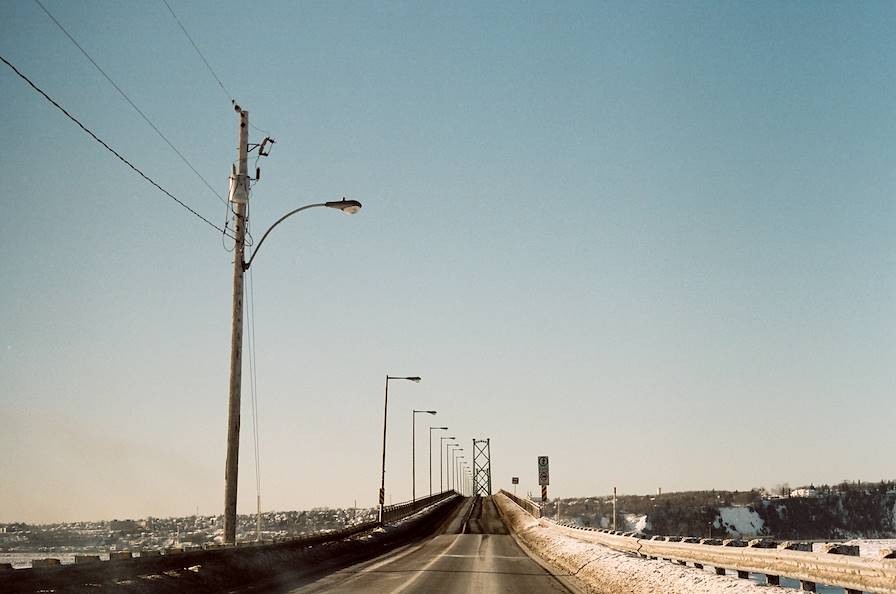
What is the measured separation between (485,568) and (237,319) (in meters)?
10.7

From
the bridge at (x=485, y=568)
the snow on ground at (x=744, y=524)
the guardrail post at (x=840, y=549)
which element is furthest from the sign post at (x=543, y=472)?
the snow on ground at (x=744, y=524)

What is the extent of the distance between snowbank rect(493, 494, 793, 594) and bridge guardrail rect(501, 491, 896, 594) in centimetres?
32

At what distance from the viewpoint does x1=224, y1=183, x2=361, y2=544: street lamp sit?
18422 mm

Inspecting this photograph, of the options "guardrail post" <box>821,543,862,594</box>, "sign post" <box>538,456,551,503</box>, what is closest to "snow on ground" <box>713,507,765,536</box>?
"sign post" <box>538,456,551,503</box>

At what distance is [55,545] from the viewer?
63.9 ft

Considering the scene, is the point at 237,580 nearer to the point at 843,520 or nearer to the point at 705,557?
the point at 705,557

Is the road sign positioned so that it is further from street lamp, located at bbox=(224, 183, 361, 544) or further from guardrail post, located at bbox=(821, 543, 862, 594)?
guardrail post, located at bbox=(821, 543, 862, 594)

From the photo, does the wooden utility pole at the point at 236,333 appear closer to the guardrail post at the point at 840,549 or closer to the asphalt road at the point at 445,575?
the asphalt road at the point at 445,575

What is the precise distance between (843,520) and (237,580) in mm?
163544

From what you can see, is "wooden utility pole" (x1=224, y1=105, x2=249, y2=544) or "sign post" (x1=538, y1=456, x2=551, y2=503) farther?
"sign post" (x1=538, y1=456, x2=551, y2=503)

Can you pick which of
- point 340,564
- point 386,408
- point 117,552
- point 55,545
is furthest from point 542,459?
point 117,552

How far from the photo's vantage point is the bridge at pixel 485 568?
401 inches

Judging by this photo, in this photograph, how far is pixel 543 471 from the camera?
50.8 meters

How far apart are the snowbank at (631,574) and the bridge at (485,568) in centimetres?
4
